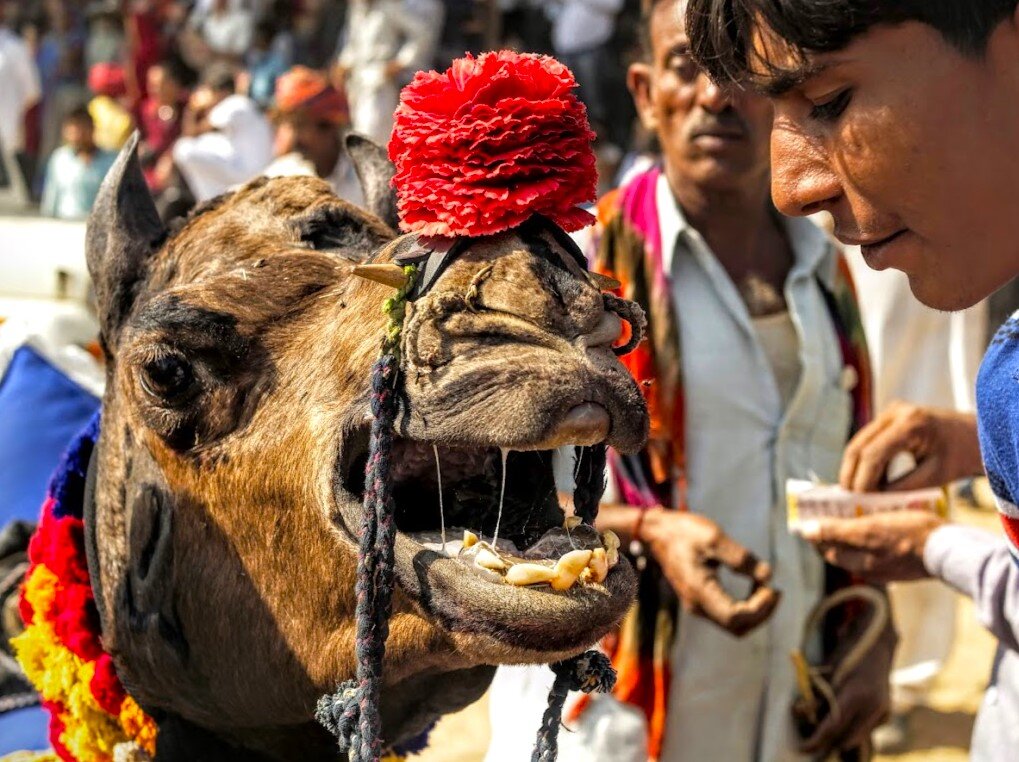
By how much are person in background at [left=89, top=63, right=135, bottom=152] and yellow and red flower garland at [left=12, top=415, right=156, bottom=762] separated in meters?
11.3

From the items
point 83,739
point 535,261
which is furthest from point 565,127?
point 83,739

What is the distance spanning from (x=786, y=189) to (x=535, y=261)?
1.15ft

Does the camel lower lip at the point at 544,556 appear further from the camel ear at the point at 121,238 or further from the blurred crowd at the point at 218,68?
the blurred crowd at the point at 218,68

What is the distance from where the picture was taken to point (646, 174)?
4.32m

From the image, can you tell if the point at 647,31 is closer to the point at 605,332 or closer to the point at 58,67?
the point at 605,332

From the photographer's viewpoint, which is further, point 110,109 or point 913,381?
point 110,109

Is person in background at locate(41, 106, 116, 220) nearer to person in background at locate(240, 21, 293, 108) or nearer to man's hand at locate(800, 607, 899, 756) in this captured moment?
person in background at locate(240, 21, 293, 108)

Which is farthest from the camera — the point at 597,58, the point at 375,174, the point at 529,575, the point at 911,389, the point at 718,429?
the point at 597,58

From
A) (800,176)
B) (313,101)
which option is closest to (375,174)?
(800,176)

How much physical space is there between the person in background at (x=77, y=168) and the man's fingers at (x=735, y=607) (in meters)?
10.00

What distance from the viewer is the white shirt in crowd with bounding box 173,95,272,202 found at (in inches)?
387

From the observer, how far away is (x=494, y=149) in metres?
1.90

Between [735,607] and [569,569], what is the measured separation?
Result: 1.87m

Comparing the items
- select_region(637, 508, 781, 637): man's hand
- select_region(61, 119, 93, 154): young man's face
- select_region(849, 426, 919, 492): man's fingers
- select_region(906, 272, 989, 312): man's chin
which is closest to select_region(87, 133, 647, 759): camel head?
select_region(906, 272, 989, 312): man's chin
